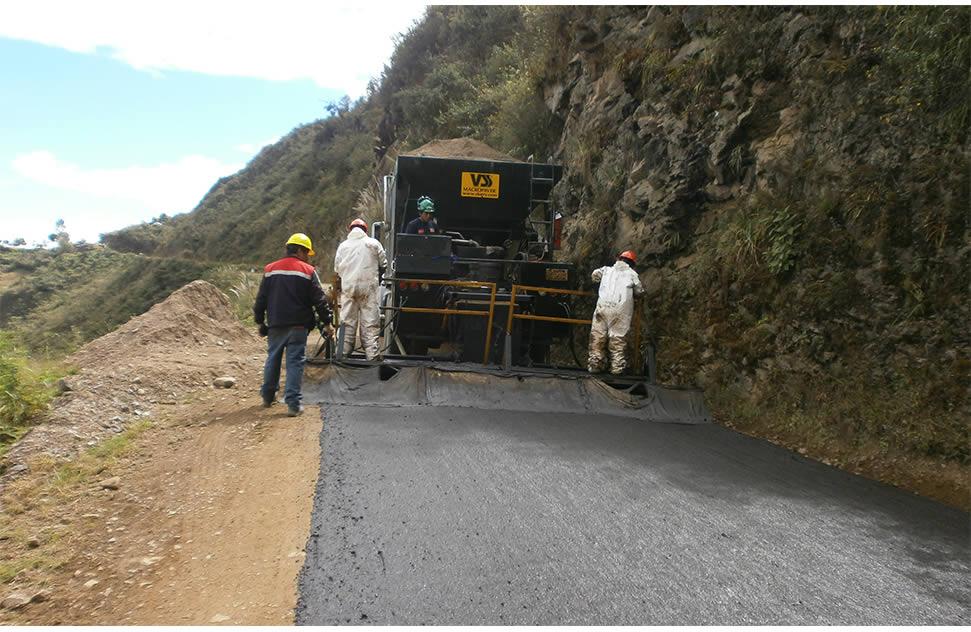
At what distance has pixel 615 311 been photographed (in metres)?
8.60

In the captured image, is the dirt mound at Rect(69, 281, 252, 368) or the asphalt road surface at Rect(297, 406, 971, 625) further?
the dirt mound at Rect(69, 281, 252, 368)

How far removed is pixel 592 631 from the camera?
3.07 meters

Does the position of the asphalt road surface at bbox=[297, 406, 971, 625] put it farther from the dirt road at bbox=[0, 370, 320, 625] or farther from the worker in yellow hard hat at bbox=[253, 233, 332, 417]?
the worker in yellow hard hat at bbox=[253, 233, 332, 417]

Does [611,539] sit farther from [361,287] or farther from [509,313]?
[361,287]

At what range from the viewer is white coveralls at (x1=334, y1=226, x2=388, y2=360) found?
8.79 metres

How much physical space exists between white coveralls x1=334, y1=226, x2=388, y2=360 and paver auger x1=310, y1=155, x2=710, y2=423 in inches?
6.8

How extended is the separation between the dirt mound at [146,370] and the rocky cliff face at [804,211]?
18.4ft

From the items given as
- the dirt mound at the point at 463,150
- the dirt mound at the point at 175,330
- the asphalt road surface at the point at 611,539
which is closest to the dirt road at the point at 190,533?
the asphalt road surface at the point at 611,539

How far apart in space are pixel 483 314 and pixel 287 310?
7.91ft

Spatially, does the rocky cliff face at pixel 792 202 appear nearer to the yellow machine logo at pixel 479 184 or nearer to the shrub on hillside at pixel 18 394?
the yellow machine logo at pixel 479 184

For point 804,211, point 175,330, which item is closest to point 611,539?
point 804,211

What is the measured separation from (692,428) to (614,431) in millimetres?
1005

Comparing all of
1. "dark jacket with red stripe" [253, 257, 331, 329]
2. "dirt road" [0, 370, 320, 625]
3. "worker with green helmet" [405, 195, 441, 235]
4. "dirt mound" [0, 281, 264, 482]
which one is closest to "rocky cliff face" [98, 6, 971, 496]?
"worker with green helmet" [405, 195, 441, 235]

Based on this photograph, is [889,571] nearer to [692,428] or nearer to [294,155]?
[692,428]
